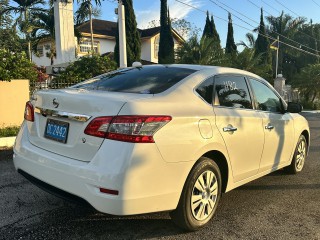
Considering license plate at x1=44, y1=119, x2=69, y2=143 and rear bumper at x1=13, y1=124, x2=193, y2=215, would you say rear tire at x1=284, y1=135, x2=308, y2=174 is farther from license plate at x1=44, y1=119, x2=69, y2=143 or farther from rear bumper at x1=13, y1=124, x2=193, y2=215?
license plate at x1=44, y1=119, x2=69, y2=143

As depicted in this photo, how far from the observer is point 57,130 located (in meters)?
3.27

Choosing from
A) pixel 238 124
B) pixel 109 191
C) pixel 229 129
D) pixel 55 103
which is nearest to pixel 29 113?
pixel 55 103

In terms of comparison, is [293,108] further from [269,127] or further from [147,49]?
[147,49]

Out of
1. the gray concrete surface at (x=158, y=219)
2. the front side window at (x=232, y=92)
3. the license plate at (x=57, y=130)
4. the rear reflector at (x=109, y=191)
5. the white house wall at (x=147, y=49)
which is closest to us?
the rear reflector at (x=109, y=191)

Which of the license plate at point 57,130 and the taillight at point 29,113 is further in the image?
the taillight at point 29,113

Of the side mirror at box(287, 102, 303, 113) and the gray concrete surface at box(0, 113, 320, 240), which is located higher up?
the side mirror at box(287, 102, 303, 113)

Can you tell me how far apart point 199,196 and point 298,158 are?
9.64ft

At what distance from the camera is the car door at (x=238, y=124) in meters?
3.76

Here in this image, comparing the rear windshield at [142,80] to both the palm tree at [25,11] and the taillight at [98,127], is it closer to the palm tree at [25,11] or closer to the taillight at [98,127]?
the taillight at [98,127]

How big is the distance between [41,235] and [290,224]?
2496 mm

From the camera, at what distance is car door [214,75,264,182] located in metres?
3.76

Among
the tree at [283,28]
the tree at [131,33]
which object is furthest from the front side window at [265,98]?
the tree at [283,28]

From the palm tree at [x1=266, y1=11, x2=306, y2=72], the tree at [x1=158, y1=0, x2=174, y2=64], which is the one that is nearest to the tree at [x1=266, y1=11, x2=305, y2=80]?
the palm tree at [x1=266, y1=11, x2=306, y2=72]

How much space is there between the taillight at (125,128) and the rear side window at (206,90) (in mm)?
870
